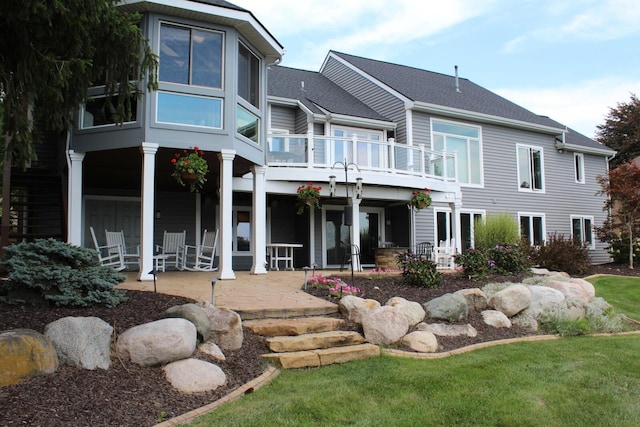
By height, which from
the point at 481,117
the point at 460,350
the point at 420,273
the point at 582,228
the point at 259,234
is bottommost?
the point at 460,350

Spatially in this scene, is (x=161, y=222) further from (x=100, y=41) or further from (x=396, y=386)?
(x=396, y=386)

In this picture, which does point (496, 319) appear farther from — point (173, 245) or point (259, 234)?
point (173, 245)

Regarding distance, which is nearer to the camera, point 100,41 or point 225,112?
point 100,41

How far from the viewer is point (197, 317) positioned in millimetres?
5332

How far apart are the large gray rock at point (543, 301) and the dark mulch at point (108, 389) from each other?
2.40 meters

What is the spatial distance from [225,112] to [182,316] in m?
5.53

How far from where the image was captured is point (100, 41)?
6172mm

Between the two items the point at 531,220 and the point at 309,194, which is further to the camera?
the point at 531,220

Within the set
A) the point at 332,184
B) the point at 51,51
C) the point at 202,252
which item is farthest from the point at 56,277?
the point at 332,184

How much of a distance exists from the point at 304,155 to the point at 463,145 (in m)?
7.06

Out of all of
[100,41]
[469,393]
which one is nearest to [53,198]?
[100,41]

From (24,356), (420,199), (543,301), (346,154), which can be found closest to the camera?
(24,356)

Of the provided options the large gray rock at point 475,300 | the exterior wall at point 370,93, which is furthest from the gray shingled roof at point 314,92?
the large gray rock at point 475,300

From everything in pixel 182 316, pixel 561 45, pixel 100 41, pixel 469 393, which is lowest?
pixel 469 393
